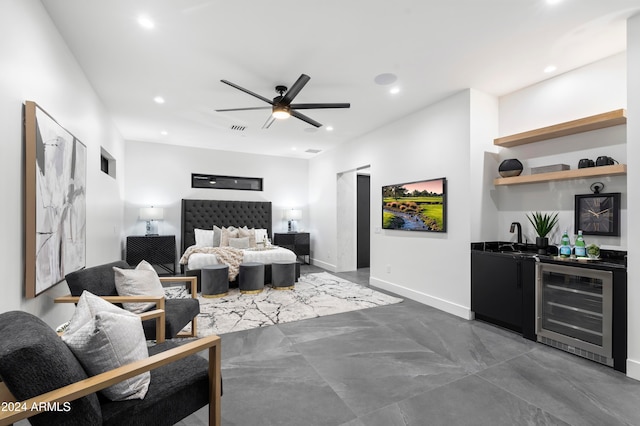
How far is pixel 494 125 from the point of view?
397 cm

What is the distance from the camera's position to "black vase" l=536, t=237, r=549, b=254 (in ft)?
10.8

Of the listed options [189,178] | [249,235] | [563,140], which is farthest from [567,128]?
[189,178]

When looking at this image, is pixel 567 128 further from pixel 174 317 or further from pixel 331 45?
pixel 174 317

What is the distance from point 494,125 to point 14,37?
474 centimetres

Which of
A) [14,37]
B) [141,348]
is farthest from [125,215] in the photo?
[141,348]

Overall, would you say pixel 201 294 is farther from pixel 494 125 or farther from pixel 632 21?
pixel 632 21

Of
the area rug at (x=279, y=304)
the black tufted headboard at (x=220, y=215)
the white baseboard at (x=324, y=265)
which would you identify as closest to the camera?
the area rug at (x=279, y=304)

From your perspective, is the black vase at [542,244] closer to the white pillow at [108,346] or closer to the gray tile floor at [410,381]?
the gray tile floor at [410,381]

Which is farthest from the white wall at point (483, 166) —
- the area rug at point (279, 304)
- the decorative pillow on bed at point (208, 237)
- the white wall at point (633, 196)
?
the decorative pillow on bed at point (208, 237)

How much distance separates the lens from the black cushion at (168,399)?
128 centimetres

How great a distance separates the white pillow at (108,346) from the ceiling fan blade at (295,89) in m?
2.41

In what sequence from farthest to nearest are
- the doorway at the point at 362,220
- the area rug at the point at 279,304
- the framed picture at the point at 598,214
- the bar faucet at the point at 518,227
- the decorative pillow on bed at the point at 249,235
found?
the doorway at the point at 362,220 → the decorative pillow on bed at the point at 249,235 → the bar faucet at the point at 518,227 → the area rug at the point at 279,304 → the framed picture at the point at 598,214

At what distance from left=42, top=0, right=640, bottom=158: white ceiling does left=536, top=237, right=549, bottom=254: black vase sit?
186 cm

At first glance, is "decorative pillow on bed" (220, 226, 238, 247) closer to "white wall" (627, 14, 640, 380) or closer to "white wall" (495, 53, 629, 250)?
"white wall" (495, 53, 629, 250)
